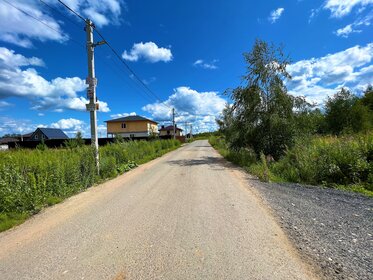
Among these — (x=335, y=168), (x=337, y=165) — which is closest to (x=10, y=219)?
(x=335, y=168)

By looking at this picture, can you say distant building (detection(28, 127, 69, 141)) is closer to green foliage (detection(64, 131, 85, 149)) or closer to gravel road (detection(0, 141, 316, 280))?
green foliage (detection(64, 131, 85, 149))

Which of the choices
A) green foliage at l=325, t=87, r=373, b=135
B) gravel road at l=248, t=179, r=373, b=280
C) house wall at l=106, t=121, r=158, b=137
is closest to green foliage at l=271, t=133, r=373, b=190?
gravel road at l=248, t=179, r=373, b=280

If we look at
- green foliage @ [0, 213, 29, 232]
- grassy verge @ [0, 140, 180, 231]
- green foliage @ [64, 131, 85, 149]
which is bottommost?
green foliage @ [0, 213, 29, 232]

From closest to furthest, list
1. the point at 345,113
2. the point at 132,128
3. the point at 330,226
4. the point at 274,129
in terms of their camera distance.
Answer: the point at 330,226 < the point at 274,129 < the point at 345,113 < the point at 132,128

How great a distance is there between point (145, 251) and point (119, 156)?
12.0 meters

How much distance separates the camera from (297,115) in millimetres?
16906

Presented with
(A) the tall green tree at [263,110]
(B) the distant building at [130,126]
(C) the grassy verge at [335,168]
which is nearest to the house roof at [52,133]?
(B) the distant building at [130,126]

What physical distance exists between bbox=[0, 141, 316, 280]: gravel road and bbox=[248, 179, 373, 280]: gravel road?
28 cm

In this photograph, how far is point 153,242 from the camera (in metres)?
4.31

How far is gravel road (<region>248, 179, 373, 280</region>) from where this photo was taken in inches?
135

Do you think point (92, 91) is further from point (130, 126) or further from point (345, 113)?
point (130, 126)

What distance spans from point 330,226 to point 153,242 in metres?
3.28

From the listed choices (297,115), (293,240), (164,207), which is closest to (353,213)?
(293,240)

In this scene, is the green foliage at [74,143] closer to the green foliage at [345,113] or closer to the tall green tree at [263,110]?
the tall green tree at [263,110]
